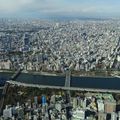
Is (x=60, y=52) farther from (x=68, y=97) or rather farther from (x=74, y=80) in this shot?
(x=68, y=97)

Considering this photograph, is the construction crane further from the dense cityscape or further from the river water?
the dense cityscape

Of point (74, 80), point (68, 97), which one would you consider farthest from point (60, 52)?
point (68, 97)

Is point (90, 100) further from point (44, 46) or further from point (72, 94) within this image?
point (44, 46)

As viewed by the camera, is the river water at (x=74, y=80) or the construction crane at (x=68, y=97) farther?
the river water at (x=74, y=80)

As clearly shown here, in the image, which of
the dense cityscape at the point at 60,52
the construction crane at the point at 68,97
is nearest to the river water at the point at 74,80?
the construction crane at the point at 68,97

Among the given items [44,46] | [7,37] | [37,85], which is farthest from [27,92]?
[7,37]

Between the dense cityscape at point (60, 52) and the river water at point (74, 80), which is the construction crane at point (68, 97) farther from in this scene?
the dense cityscape at point (60, 52)

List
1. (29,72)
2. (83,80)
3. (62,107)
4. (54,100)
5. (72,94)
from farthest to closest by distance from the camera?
1. (29,72)
2. (83,80)
3. (72,94)
4. (54,100)
5. (62,107)

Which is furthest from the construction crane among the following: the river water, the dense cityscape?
the dense cityscape

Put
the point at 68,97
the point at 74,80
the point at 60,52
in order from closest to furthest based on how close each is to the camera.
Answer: the point at 68,97
the point at 74,80
the point at 60,52

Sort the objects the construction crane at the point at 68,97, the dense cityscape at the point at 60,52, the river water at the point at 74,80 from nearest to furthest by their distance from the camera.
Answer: the construction crane at the point at 68,97 < the river water at the point at 74,80 < the dense cityscape at the point at 60,52

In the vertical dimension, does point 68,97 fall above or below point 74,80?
above
